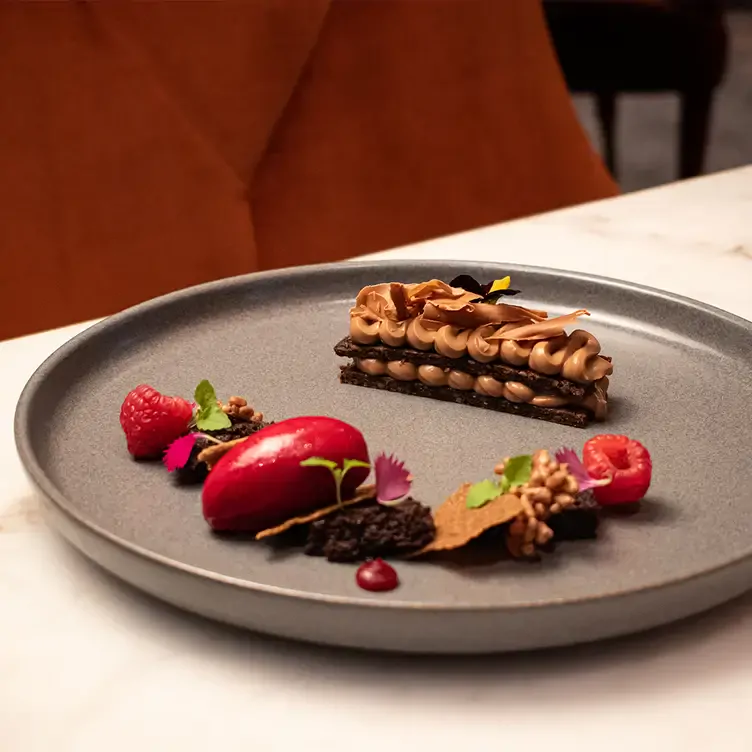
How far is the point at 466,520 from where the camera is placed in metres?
0.84

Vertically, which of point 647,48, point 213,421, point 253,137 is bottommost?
point 647,48

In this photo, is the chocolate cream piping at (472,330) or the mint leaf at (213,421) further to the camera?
the chocolate cream piping at (472,330)

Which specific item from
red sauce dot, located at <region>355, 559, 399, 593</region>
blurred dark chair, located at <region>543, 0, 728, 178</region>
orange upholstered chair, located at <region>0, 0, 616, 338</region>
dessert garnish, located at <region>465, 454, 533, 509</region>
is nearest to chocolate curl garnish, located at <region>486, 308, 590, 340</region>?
dessert garnish, located at <region>465, 454, 533, 509</region>

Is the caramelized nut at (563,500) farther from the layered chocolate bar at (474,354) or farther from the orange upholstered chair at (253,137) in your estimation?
the orange upholstered chair at (253,137)

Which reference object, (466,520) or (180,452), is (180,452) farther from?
(466,520)

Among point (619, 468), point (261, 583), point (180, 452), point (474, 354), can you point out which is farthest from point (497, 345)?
point (261, 583)

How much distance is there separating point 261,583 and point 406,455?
321 millimetres

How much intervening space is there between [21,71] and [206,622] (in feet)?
5.35

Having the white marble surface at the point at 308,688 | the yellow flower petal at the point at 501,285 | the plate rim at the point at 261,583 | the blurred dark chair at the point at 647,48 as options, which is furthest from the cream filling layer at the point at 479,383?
the blurred dark chair at the point at 647,48

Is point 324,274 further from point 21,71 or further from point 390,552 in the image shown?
point 21,71

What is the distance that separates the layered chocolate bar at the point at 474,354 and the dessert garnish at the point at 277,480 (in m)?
0.33

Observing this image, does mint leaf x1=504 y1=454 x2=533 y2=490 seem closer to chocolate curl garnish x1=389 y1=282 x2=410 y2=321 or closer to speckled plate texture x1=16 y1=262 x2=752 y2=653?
speckled plate texture x1=16 y1=262 x2=752 y2=653

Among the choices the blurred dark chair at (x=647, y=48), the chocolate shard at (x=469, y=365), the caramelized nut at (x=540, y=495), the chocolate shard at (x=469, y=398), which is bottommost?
the blurred dark chair at (x=647, y=48)

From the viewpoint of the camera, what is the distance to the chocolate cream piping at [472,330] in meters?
1.17
